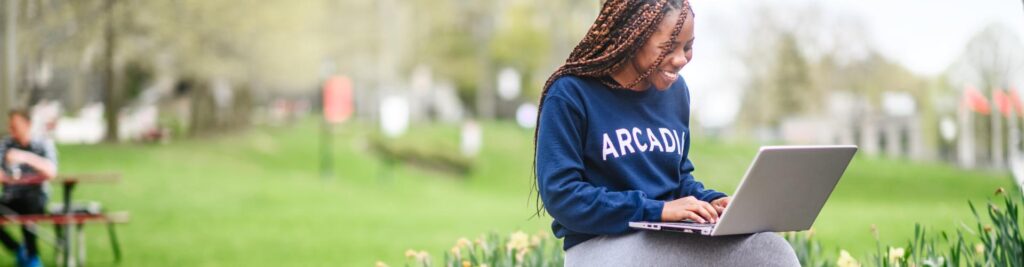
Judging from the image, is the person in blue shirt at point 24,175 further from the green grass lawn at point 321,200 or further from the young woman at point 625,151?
the young woman at point 625,151

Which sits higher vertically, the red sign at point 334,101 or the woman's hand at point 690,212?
the woman's hand at point 690,212

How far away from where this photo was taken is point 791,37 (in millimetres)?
35031

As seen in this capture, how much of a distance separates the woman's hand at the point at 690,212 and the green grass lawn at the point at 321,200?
0.51m

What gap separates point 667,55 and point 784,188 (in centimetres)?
32

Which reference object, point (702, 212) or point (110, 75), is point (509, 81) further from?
point (702, 212)

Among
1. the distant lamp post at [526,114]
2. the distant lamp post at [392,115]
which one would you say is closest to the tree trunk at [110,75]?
the distant lamp post at [392,115]

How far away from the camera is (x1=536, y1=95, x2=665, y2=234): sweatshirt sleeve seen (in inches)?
A: 79.4

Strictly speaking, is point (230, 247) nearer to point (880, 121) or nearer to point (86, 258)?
point (86, 258)

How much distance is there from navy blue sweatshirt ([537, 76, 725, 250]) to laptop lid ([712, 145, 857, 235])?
6.6 inches

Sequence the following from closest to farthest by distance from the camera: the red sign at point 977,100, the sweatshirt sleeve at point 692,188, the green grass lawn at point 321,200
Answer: the sweatshirt sleeve at point 692,188 < the green grass lawn at point 321,200 < the red sign at point 977,100

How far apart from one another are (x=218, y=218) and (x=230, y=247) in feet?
12.6

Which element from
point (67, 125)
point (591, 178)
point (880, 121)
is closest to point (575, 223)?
point (591, 178)

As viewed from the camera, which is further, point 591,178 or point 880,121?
point 880,121

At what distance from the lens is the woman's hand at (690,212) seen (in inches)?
77.5
